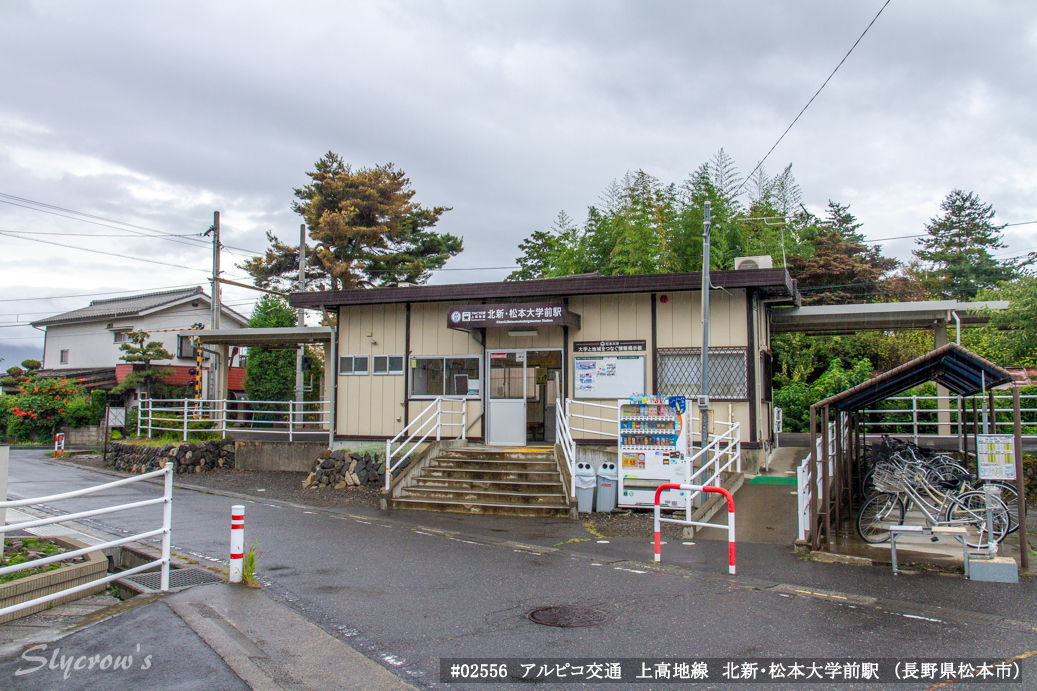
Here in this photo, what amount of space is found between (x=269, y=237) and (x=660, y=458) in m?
30.2

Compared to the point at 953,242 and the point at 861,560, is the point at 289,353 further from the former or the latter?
the point at 953,242

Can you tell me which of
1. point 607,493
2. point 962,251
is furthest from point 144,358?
point 962,251

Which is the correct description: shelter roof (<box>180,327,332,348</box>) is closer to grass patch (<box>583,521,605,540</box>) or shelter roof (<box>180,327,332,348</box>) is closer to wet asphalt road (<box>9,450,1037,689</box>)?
wet asphalt road (<box>9,450,1037,689</box>)

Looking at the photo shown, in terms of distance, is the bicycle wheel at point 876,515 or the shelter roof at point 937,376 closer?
the shelter roof at point 937,376

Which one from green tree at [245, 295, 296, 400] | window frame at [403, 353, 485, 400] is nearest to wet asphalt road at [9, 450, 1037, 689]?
window frame at [403, 353, 485, 400]

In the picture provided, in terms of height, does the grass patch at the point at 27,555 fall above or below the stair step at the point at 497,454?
below

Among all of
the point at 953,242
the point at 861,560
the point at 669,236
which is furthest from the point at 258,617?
the point at 953,242

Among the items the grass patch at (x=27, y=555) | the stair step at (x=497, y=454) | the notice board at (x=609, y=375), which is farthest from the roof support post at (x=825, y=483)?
the grass patch at (x=27, y=555)

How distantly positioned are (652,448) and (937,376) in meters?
4.54

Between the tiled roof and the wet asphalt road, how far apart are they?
30.9 m

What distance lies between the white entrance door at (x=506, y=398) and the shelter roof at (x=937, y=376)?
23.9 ft

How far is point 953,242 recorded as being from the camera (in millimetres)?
48156

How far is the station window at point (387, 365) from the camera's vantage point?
1766 cm

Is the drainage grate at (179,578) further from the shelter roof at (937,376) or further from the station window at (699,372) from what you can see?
the station window at (699,372)
